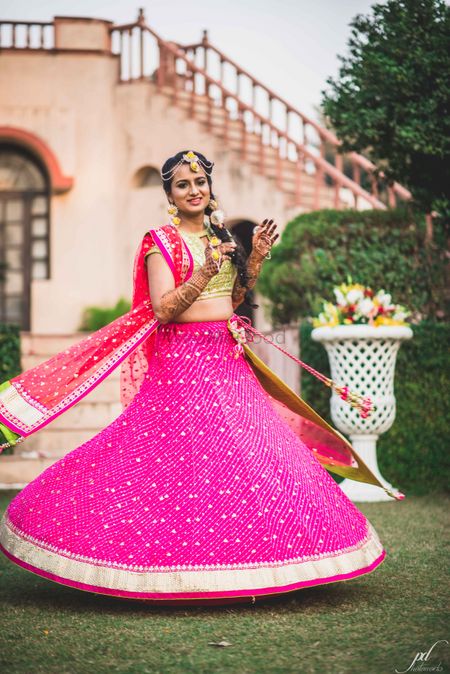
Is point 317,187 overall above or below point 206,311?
above

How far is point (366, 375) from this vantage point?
22.2 feet

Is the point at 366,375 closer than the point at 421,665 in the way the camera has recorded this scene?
No

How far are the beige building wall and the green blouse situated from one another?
8812 millimetres

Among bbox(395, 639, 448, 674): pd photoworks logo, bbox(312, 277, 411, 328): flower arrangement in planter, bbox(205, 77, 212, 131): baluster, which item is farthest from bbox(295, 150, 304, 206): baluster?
bbox(395, 639, 448, 674): pd photoworks logo

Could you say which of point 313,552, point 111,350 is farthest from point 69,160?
point 313,552

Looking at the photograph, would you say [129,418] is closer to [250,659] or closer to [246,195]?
[250,659]

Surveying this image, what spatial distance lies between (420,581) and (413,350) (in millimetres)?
3400

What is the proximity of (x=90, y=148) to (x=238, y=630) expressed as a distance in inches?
420

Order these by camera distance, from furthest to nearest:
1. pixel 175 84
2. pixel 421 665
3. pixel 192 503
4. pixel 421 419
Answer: pixel 175 84, pixel 421 419, pixel 192 503, pixel 421 665

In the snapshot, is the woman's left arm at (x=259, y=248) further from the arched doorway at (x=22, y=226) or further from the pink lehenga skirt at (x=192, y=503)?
the arched doorway at (x=22, y=226)

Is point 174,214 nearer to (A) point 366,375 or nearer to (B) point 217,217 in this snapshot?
(B) point 217,217

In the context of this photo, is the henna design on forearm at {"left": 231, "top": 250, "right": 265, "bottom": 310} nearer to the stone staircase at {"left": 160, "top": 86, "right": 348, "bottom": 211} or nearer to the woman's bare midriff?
the woman's bare midriff

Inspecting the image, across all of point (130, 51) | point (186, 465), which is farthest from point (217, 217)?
point (130, 51)

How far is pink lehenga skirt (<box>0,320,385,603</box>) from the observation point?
3.38m
